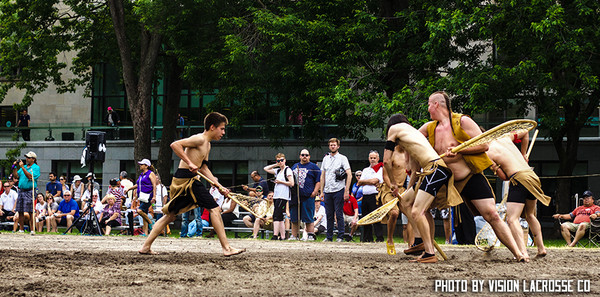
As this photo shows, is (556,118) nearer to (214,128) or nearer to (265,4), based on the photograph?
(265,4)

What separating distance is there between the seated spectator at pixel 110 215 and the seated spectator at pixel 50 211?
2442 mm

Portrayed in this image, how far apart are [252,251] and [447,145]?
3537 mm

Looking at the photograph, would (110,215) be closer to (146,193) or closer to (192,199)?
(146,193)

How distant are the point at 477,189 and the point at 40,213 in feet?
52.0

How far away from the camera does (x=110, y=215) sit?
17.1 meters

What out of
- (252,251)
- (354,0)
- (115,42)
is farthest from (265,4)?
(252,251)

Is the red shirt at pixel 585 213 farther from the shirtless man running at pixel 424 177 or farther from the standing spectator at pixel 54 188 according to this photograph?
the standing spectator at pixel 54 188

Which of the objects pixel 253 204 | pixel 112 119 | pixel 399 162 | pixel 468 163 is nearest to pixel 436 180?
pixel 468 163

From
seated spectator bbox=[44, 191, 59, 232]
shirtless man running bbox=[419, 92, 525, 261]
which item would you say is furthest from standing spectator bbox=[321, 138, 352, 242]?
seated spectator bbox=[44, 191, 59, 232]

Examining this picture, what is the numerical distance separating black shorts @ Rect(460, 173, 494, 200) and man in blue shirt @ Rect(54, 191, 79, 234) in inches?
572

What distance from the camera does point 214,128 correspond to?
8250 millimetres

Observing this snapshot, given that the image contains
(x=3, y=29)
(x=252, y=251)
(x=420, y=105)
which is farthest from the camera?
(x=3, y=29)

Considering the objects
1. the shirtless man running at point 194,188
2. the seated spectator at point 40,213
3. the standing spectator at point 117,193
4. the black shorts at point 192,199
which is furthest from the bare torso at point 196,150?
the seated spectator at point 40,213

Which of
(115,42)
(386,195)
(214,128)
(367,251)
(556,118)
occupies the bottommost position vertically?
(367,251)
